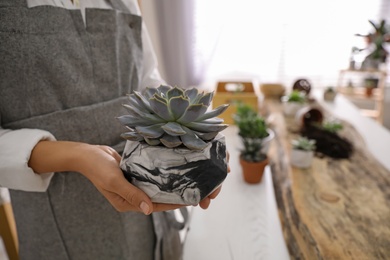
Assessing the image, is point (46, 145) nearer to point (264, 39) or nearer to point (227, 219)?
point (227, 219)

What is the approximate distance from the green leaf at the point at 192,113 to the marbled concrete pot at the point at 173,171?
4 centimetres

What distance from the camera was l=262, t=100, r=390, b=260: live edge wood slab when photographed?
A: 0.60m

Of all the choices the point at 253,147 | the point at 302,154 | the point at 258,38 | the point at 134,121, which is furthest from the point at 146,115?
the point at 258,38

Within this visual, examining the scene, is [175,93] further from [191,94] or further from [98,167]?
[98,167]

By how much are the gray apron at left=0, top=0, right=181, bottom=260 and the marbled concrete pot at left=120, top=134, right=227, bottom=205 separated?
0.69 ft

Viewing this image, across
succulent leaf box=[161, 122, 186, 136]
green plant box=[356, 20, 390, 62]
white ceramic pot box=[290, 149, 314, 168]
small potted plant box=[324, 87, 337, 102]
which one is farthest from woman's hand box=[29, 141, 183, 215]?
small potted plant box=[324, 87, 337, 102]

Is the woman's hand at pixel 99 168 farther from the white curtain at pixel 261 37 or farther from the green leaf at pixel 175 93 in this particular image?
the white curtain at pixel 261 37

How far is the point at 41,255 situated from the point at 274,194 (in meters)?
0.66

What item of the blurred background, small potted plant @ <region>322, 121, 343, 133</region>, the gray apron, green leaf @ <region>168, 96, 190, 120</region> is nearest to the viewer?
green leaf @ <region>168, 96, 190, 120</region>

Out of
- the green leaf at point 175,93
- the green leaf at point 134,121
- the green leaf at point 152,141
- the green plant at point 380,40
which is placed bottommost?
the green leaf at point 152,141

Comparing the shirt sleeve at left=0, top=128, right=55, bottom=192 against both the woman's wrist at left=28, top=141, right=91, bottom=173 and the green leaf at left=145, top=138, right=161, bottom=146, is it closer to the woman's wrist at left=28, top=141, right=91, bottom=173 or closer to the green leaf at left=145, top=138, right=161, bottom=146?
the woman's wrist at left=28, top=141, right=91, bottom=173

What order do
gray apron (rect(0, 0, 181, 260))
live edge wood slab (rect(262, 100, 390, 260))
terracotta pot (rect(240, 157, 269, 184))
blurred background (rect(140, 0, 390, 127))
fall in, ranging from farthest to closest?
1. blurred background (rect(140, 0, 390, 127))
2. terracotta pot (rect(240, 157, 269, 184))
3. live edge wood slab (rect(262, 100, 390, 260))
4. gray apron (rect(0, 0, 181, 260))

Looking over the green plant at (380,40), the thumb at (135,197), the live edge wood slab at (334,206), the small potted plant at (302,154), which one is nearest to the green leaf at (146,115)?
the thumb at (135,197)

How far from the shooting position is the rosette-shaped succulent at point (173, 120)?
1.26 feet
